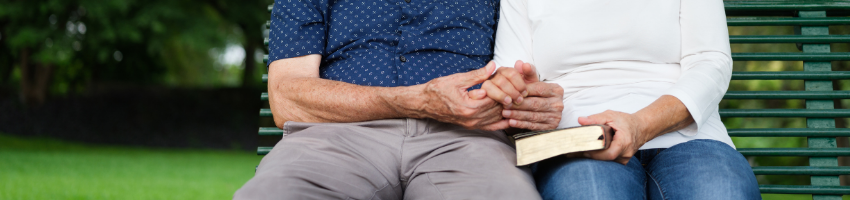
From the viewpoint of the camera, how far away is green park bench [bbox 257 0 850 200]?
7.57ft

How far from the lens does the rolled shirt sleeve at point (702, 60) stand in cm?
190

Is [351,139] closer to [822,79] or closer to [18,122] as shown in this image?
[822,79]

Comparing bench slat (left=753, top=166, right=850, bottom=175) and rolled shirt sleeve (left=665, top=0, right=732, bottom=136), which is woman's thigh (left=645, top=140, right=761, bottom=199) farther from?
bench slat (left=753, top=166, right=850, bottom=175)

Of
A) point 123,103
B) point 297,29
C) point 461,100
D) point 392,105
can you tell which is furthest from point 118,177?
point 123,103

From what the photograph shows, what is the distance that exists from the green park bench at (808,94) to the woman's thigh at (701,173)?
597 mm

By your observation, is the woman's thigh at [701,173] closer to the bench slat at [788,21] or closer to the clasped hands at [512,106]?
the clasped hands at [512,106]

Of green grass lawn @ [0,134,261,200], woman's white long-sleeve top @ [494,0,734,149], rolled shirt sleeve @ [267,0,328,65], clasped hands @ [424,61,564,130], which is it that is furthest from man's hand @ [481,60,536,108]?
green grass lawn @ [0,134,261,200]

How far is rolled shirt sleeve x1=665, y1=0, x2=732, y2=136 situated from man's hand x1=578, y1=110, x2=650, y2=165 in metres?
0.20

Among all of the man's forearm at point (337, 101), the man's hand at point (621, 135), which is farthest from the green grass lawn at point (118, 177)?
the man's forearm at point (337, 101)

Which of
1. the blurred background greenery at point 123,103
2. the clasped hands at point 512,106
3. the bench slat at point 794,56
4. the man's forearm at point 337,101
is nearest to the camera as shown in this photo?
the clasped hands at point 512,106

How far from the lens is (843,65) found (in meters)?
7.08

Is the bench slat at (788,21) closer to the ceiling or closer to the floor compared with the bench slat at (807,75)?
closer to the ceiling

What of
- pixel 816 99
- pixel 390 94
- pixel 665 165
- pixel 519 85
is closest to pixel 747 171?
pixel 665 165

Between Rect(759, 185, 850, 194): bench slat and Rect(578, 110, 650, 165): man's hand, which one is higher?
Rect(578, 110, 650, 165): man's hand
